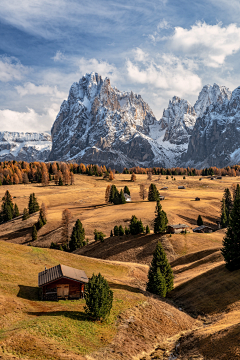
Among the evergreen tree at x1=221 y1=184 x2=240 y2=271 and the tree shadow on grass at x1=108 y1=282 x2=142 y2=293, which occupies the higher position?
the evergreen tree at x1=221 y1=184 x2=240 y2=271

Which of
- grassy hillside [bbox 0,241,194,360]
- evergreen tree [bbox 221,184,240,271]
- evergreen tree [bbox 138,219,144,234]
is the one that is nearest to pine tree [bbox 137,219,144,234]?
evergreen tree [bbox 138,219,144,234]

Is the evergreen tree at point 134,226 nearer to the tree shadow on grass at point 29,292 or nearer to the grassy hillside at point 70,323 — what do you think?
the grassy hillside at point 70,323

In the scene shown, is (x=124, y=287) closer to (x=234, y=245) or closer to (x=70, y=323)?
(x=70, y=323)

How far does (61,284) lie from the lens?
32.5 m

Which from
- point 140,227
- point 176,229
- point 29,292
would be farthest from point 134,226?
point 29,292

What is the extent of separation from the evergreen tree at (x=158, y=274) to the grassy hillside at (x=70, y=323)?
2.48 meters

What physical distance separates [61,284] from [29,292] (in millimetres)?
3796

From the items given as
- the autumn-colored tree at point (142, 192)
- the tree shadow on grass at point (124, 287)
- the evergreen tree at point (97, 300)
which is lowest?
the tree shadow on grass at point (124, 287)

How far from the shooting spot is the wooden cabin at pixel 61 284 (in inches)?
1243

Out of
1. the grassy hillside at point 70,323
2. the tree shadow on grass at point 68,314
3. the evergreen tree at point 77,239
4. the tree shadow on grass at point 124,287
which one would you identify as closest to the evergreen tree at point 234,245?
the grassy hillside at point 70,323

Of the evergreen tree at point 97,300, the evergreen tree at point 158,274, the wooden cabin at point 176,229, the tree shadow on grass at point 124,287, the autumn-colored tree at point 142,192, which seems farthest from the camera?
the autumn-colored tree at point 142,192

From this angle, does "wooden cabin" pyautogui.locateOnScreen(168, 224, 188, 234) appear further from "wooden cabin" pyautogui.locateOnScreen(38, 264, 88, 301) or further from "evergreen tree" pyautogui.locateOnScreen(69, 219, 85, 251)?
"wooden cabin" pyautogui.locateOnScreen(38, 264, 88, 301)

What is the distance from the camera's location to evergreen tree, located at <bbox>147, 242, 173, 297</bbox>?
39.4 m

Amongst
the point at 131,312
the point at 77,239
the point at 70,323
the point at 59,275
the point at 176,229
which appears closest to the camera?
the point at 70,323
